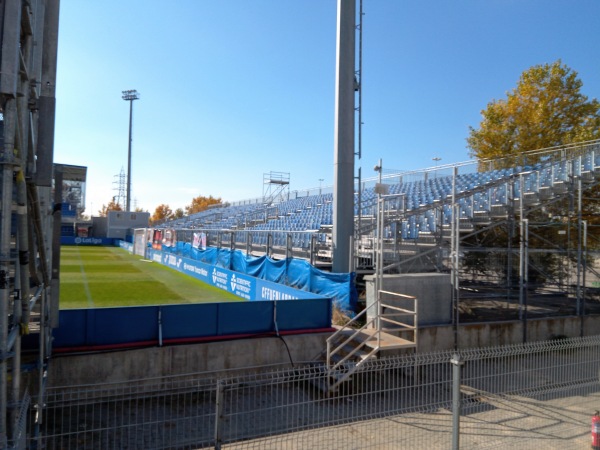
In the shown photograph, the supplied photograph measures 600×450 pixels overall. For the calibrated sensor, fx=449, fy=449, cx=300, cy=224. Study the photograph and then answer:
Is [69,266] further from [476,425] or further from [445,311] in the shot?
[476,425]

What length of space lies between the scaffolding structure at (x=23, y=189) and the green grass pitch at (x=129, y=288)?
30.5 ft

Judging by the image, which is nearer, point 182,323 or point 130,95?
point 182,323

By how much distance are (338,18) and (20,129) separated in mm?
11853

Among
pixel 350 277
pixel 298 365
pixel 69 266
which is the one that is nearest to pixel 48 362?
pixel 298 365

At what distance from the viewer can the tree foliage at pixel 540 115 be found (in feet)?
87.3

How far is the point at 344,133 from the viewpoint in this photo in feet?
46.2

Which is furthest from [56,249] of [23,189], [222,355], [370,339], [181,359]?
[370,339]

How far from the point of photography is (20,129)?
14.2 feet

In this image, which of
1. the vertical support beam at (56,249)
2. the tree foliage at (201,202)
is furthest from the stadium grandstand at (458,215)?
the tree foliage at (201,202)

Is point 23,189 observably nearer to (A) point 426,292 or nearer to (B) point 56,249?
(B) point 56,249

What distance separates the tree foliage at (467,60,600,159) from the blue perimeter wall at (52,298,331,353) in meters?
22.3

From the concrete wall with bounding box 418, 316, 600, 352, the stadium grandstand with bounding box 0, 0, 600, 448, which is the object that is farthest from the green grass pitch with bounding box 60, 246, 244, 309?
the concrete wall with bounding box 418, 316, 600, 352

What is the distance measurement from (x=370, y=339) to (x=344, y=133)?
22.0 ft

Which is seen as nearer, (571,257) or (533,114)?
(571,257)
